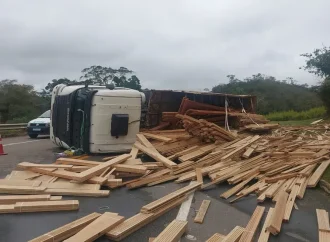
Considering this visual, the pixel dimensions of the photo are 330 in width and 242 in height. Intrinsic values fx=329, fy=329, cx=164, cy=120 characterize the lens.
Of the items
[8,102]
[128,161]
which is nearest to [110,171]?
[128,161]

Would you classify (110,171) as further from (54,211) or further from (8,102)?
(8,102)

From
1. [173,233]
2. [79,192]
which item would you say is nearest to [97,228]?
[173,233]

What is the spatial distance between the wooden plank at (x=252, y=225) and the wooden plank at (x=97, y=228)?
63.0 inches

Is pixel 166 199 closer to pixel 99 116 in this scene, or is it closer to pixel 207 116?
pixel 99 116

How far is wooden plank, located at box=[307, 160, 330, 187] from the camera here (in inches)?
245

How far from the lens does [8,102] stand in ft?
110

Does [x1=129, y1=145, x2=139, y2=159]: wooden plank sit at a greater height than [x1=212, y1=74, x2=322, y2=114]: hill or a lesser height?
lesser

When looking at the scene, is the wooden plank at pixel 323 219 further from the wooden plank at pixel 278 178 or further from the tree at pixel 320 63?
the tree at pixel 320 63

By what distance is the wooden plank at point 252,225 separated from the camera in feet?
13.2

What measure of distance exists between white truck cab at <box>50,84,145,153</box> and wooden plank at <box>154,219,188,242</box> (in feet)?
18.0

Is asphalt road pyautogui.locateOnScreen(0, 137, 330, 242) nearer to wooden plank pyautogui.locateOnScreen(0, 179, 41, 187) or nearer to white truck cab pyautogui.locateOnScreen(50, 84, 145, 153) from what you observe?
wooden plank pyautogui.locateOnScreen(0, 179, 41, 187)

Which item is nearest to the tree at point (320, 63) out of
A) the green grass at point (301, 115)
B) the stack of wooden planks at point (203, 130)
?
the green grass at point (301, 115)

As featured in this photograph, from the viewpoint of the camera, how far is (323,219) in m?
4.75

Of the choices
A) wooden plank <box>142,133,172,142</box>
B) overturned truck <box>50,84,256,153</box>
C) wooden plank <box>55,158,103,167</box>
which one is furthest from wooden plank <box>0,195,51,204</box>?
wooden plank <box>142,133,172,142</box>
